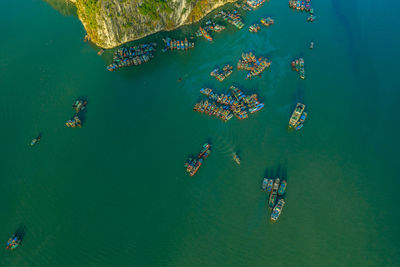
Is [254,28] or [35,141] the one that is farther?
[254,28]

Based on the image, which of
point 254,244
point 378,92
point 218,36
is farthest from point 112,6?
point 378,92

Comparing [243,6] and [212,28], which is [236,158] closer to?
[212,28]

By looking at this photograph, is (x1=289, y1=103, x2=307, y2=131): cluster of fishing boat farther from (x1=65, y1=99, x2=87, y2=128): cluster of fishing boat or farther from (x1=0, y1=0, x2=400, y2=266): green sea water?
(x1=65, y1=99, x2=87, y2=128): cluster of fishing boat

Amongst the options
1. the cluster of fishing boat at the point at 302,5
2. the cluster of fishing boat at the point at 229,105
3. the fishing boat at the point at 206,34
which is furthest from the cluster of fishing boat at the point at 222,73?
the cluster of fishing boat at the point at 302,5

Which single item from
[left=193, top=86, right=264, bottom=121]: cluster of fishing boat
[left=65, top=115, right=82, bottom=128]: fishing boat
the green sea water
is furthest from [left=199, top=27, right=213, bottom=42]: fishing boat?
[left=65, top=115, right=82, bottom=128]: fishing boat

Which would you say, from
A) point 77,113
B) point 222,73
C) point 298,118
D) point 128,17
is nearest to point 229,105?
point 222,73

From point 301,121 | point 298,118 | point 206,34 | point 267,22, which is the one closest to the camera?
point 301,121

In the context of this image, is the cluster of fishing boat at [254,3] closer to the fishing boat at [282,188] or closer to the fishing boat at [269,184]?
the fishing boat at [269,184]
